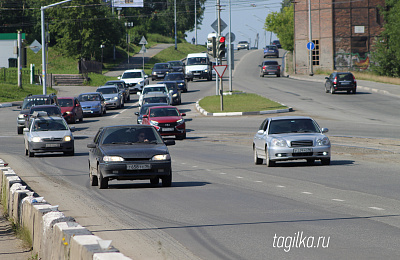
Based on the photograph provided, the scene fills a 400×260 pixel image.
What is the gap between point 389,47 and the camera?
2795 inches

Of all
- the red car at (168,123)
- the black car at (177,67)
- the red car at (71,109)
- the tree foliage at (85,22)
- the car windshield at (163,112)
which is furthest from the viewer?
the tree foliage at (85,22)

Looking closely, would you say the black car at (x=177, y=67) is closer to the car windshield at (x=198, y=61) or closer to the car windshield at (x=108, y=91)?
the car windshield at (x=198, y=61)

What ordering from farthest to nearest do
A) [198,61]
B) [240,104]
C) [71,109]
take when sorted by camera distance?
[198,61] < [240,104] < [71,109]

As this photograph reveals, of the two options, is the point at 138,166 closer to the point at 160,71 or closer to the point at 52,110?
the point at 52,110

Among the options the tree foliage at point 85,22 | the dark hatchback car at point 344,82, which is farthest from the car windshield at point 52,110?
the tree foliage at point 85,22

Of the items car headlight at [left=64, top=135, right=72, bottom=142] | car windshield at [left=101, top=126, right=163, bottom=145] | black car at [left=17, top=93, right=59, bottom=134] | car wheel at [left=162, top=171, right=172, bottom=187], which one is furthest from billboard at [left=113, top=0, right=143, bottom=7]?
car wheel at [left=162, top=171, right=172, bottom=187]

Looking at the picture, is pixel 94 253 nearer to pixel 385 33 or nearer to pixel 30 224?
pixel 30 224

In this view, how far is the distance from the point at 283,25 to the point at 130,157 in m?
94.1

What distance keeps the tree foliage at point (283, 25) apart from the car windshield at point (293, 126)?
78.9 meters

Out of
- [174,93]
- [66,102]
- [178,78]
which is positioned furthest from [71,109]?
[178,78]

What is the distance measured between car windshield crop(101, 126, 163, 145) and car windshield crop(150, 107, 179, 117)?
17531mm

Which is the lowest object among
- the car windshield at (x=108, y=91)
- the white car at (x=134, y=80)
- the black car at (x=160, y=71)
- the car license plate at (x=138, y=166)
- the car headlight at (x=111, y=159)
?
the car license plate at (x=138, y=166)

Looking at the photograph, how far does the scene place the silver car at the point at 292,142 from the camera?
773 inches

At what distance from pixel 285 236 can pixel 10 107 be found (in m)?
46.8
